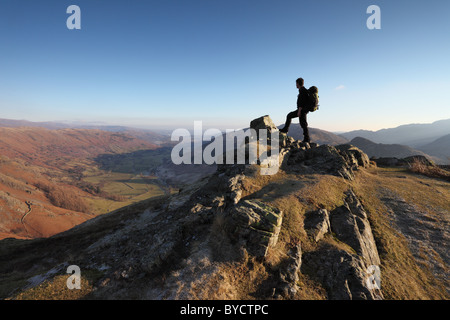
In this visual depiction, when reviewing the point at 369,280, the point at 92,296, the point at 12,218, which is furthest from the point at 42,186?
the point at 369,280

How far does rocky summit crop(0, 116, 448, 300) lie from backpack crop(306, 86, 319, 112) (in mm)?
6828

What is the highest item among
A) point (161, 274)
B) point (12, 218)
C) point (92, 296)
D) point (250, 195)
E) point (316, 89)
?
point (316, 89)

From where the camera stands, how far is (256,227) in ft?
34.7

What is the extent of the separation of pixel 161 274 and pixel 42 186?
23877 centimetres

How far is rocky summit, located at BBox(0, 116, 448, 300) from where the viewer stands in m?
8.91

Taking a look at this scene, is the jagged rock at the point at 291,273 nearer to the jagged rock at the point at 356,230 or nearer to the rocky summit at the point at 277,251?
the rocky summit at the point at 277,251

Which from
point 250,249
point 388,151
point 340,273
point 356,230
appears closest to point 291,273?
point 250,249

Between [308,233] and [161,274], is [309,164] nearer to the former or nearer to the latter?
[308,233]

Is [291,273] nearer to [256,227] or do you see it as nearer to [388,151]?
[256,227]

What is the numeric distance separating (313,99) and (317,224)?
1201 centimetres

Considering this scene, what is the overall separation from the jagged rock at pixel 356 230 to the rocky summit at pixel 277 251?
2.7 inches

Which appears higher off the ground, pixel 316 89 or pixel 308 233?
pixel 316 89

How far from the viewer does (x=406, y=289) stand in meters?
9.12

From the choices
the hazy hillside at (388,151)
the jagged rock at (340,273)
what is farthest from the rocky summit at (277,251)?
the hazy hillside at (388,151)
